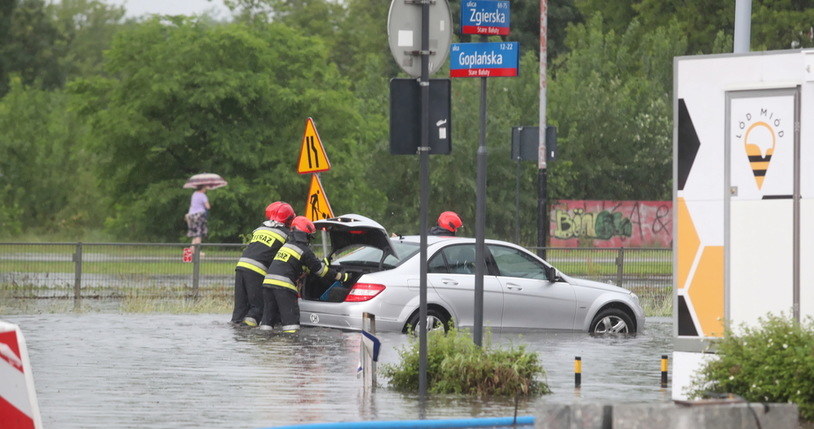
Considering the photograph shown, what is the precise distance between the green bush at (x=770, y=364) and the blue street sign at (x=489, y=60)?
382cm

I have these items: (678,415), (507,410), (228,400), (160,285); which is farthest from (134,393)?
(160,285)

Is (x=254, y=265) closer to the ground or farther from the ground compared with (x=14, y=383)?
farther from the ground

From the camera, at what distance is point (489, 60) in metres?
13.4

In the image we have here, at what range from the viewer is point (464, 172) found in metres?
50.5

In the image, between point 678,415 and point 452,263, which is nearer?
point 678,415

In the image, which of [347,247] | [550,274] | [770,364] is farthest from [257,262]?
[770,364]

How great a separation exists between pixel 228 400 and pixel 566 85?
138 ft

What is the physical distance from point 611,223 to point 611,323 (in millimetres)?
33028

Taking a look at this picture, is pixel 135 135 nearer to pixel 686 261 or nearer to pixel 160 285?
pixel 160 285

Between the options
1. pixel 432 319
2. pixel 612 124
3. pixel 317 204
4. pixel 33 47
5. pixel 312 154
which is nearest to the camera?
pixel 432 319

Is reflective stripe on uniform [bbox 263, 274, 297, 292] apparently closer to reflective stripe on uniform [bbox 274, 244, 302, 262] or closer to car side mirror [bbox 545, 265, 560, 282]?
reflective stripe on uniform [bbox 274, 244, 302, 262]

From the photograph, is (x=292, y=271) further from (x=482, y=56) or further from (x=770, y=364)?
(x=770, y=364)

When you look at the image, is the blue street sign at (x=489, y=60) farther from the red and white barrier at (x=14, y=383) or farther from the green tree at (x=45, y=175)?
the green tree at (x=45, y=175)

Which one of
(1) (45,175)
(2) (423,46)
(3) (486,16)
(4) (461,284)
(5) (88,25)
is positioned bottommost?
(4) (461,284)
